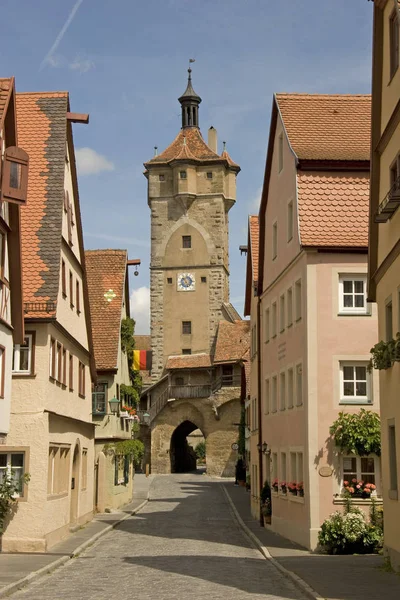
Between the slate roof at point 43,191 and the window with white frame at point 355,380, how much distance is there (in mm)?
7014

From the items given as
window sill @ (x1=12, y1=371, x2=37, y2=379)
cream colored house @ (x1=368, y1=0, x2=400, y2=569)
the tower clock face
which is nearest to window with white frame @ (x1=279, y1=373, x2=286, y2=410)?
window sill @ (x1=12, y1=371, x2=37, y2=379)

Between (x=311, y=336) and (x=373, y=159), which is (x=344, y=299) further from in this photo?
(x=373, y=159)

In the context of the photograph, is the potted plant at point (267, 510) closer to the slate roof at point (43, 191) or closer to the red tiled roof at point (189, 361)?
the slate roof at point (43, 191)

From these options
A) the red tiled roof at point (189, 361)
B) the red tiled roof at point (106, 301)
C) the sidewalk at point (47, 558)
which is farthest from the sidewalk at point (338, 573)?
the red tiled roof at point (189, 361)

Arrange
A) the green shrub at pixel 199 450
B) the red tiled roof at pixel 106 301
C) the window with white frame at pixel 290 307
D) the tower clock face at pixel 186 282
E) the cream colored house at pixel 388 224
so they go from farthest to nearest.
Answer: the green shrub at pixel 199 450, the tower clock face at pixel 186 282, the red tiled roof at pixel 106 301, the window with white frame at pixel 290 307, the cream colored house at pixel 388 224

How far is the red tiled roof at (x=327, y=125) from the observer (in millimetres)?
25016

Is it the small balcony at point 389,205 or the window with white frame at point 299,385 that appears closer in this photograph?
the small balcony at point 389,205

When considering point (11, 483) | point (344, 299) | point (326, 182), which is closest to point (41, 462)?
point (11, 483)

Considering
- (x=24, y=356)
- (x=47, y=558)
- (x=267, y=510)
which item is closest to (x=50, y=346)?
(x=24, y=356)

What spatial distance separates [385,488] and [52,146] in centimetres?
1291

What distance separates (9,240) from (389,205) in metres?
7.87

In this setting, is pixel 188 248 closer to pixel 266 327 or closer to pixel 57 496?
pixel 266 327

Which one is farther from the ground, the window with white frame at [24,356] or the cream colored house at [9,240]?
the cream colored house at [9,240]

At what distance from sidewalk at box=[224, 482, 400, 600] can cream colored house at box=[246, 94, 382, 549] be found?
83 cm
